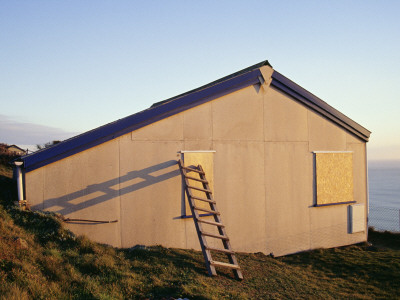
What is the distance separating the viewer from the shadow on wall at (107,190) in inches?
325

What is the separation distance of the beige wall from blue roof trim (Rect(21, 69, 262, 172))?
17 cm

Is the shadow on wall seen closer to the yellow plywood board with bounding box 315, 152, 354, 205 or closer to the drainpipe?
the drainpipe

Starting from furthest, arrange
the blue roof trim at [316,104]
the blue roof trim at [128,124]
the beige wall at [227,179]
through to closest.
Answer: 1. the blue roof trim at [316,104]
2. the beige wall at [227,179]
3. the blue roof trim at [128,124]

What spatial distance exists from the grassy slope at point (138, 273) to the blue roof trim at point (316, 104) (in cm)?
477

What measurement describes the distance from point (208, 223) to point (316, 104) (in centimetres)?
640

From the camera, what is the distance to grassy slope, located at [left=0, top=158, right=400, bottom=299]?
5395 mm

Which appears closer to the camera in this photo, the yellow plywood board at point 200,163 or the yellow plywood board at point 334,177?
the yellow plywood board at point 200,163

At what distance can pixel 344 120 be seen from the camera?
12.1 metres

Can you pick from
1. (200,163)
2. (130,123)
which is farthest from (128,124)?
(200,163)

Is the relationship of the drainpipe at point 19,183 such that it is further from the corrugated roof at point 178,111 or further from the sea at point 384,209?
the sea at point 384,209

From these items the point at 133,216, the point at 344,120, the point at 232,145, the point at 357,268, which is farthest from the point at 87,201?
the point at 344,120

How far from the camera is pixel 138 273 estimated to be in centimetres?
644

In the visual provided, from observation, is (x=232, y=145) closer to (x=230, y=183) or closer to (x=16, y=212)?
(x=230, y=183)

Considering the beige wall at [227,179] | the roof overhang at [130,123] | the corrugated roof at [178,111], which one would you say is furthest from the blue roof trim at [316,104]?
the roof overhang at [130,123]
